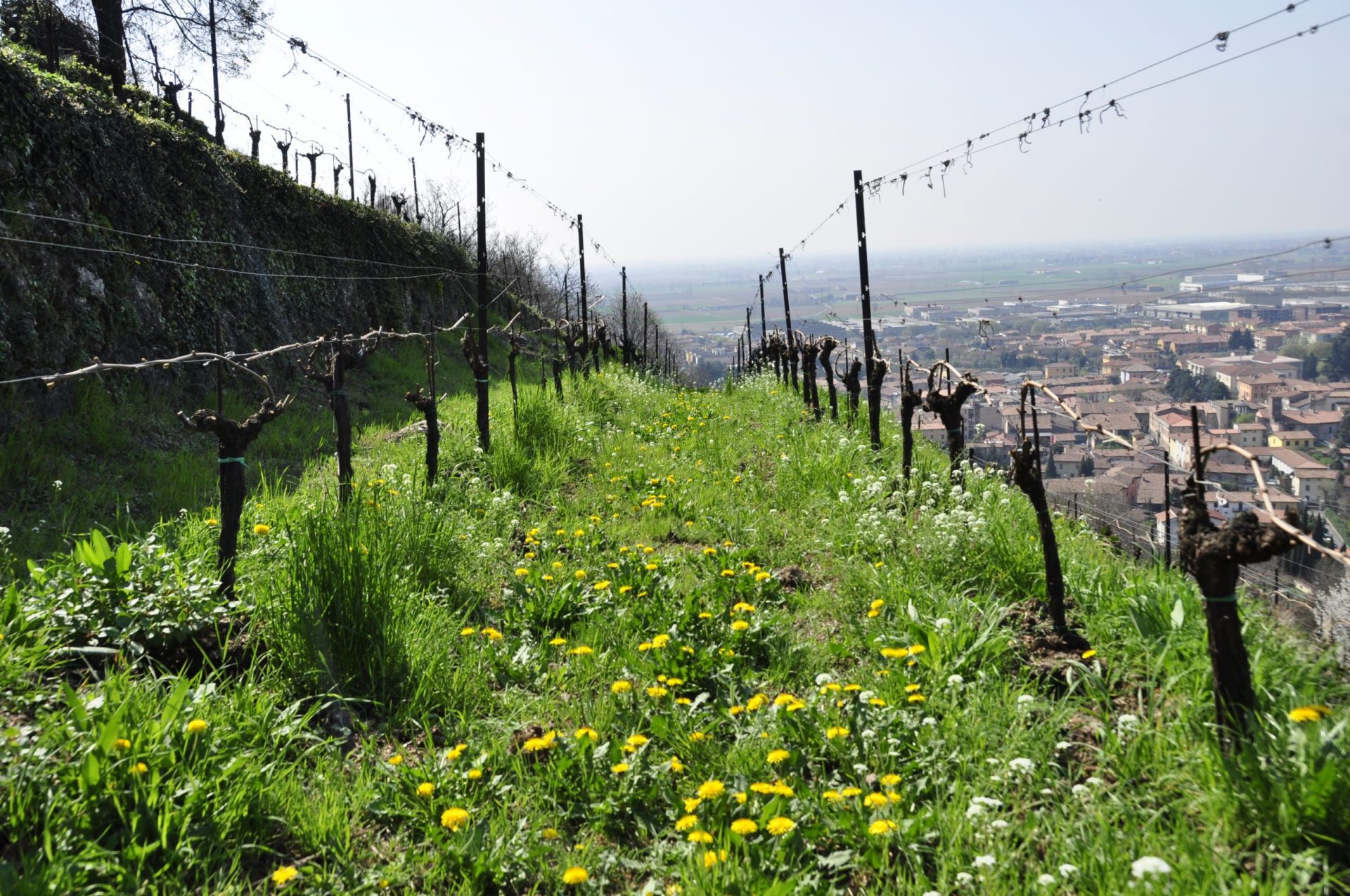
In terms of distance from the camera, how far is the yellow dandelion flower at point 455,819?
2.88 meters

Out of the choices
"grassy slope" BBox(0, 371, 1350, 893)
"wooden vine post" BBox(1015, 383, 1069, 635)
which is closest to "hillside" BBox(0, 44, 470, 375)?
"grassy slope" BBox(0, 371, 1350, 893)

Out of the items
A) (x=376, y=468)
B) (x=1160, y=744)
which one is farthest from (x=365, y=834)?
(x=376, y=468)

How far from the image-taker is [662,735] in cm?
356

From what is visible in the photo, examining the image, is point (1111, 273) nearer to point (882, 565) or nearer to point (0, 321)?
point (882, 565)

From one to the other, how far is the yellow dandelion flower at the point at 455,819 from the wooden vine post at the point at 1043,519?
301 centimetres

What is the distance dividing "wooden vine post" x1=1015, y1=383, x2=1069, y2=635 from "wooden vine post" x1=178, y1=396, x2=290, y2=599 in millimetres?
4227

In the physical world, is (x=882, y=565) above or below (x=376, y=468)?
below

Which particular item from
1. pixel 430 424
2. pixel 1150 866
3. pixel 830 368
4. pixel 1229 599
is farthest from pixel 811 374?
pixel 1150 866

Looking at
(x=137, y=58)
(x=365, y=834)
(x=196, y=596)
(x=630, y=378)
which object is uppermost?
(x=137, y=58)

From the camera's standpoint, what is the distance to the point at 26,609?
3.57 m

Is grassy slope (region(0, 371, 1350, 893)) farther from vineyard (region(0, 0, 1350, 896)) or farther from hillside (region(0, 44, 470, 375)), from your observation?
hillside (region(0, 44, 470, 375))

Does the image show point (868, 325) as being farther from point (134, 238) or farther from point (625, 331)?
point (625, 331)

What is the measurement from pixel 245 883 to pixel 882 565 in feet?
12.6

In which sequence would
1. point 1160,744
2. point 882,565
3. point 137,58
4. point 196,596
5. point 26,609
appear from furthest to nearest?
point 137,58 → point 882,565 → point 196,596 → point 26,609 → point 1160,744
